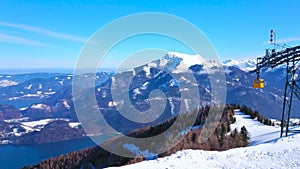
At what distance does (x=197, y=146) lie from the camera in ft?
86.8

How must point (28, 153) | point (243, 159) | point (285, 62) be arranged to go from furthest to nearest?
point (28, 153), point (285, 62), point (243, 159)

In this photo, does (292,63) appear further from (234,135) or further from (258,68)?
(234,135)

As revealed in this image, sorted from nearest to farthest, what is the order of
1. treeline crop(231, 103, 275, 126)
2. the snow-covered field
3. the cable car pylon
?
the snow-covered field < the cable car pylon < treeline crop(231, 103, 275, 126)

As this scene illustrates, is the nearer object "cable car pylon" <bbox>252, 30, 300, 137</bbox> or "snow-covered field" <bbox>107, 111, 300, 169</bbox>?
"snow-covered field" <bbox>107, 111, 300, 169</bbox>

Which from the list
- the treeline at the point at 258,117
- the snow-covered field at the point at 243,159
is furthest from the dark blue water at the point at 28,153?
the snow-covered field at the point at 243,159

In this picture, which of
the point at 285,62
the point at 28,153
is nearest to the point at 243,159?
the point at 285,62

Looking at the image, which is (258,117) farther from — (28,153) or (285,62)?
(28,153)

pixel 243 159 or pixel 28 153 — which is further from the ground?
pixel 243 159

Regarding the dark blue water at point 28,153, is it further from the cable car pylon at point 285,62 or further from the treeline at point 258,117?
the cable car pylon at point 285,62

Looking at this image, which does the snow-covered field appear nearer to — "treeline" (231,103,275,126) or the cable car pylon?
the cable car pylon

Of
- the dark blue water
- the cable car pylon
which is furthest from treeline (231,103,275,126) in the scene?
the dark blue water

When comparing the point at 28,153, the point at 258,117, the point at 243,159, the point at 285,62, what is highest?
the point at 285,62

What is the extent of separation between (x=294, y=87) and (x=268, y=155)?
9.53m

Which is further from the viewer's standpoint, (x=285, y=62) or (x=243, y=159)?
(x=285, y=62)
